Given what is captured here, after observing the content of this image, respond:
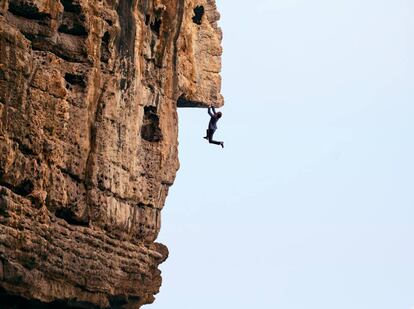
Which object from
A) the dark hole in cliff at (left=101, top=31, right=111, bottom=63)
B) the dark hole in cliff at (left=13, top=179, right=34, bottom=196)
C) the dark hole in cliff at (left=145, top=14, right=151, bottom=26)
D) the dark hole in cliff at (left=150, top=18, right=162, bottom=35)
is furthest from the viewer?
the dark hole in cliff at (left=150, top=18, right=162, bottom=35)

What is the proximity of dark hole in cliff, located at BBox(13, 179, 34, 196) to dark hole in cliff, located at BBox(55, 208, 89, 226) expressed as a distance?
149cm

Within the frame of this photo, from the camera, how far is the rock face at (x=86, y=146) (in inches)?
1774

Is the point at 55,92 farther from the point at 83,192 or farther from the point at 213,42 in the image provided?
the point at 213,42

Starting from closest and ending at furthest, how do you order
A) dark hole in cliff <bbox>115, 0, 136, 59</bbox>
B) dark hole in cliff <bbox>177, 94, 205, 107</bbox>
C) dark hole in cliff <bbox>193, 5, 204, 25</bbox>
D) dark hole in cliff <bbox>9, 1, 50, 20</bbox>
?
dark hole in cliff <bbox>9, 1, 50, 20</bbox>
dark hole in cliff <bbox>115, 0, 136, 59</bbox>
dark hole in cliff <bbox>177, 94, 205, 107</bbox>
dark hole in cliff <bbox>193, 5, 204, 25</bbox>

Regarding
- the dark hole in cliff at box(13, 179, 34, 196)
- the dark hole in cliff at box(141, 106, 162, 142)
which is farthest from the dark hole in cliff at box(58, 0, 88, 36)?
the dark hole in cliff at box(141, 106, 162, 142)

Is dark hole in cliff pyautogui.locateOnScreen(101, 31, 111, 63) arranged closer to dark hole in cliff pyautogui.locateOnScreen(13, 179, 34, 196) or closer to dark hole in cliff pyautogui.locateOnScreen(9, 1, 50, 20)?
dark hole in cliff pyautogui.locateOnScreen(9, 1, 50, 20)

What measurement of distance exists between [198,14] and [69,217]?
997cm

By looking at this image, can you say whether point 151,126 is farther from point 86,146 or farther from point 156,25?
point 86,146

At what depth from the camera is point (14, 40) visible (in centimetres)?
4481

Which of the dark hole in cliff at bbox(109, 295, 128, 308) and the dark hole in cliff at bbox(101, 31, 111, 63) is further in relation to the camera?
the dark hole in cliff at bbox(109, 295, 128, 308)

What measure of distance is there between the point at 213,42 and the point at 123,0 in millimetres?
7294

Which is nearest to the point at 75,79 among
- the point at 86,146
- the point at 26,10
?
the point at 86,146

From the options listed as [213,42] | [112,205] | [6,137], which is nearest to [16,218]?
[6,137]

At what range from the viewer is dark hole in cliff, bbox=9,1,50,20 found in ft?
150
